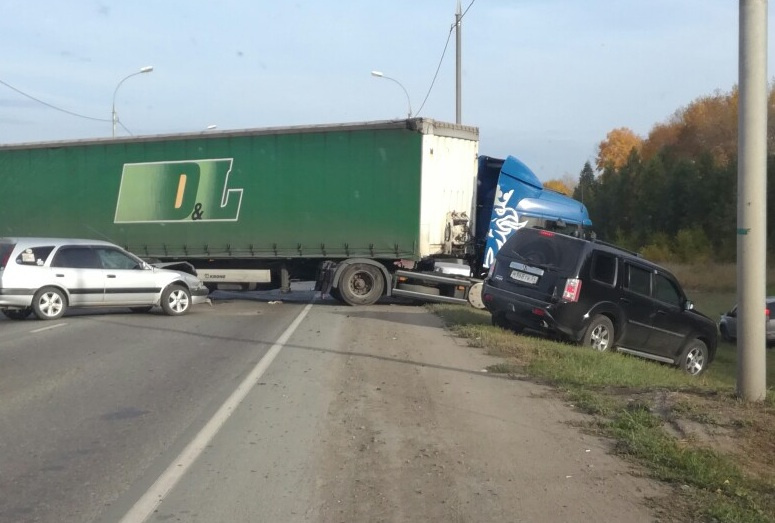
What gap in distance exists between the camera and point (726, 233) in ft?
177

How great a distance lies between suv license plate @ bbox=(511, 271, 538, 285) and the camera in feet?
45.4

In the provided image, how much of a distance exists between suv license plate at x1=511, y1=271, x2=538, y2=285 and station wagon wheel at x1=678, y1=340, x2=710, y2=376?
3.17 m

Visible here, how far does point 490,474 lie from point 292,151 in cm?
1544

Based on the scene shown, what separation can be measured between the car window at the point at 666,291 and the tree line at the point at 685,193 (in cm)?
3592

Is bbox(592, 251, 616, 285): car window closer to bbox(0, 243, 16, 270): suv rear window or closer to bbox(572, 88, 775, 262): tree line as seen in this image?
bbox(0, 243, 16, 270): suv rear window

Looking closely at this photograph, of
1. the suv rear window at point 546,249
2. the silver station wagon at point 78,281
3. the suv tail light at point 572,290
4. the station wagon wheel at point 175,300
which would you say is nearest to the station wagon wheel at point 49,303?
the silver station wagon at point 78,281

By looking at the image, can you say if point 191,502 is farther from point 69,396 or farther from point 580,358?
point 580,358

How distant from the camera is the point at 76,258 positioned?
17188 millimetres

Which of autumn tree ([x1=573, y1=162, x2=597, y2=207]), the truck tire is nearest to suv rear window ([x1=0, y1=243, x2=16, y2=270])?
the truck tire

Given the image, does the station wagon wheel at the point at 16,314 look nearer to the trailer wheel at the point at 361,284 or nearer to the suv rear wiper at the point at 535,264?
the trailer wheel at the point at 361,284

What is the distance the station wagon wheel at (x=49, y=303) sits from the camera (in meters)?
16.6

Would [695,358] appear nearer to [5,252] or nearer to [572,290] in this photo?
[572,290]

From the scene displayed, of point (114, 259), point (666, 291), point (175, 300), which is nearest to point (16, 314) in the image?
point (114, 259)

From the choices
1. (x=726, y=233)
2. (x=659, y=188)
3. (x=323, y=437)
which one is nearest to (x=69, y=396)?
(x=323, y=437)
